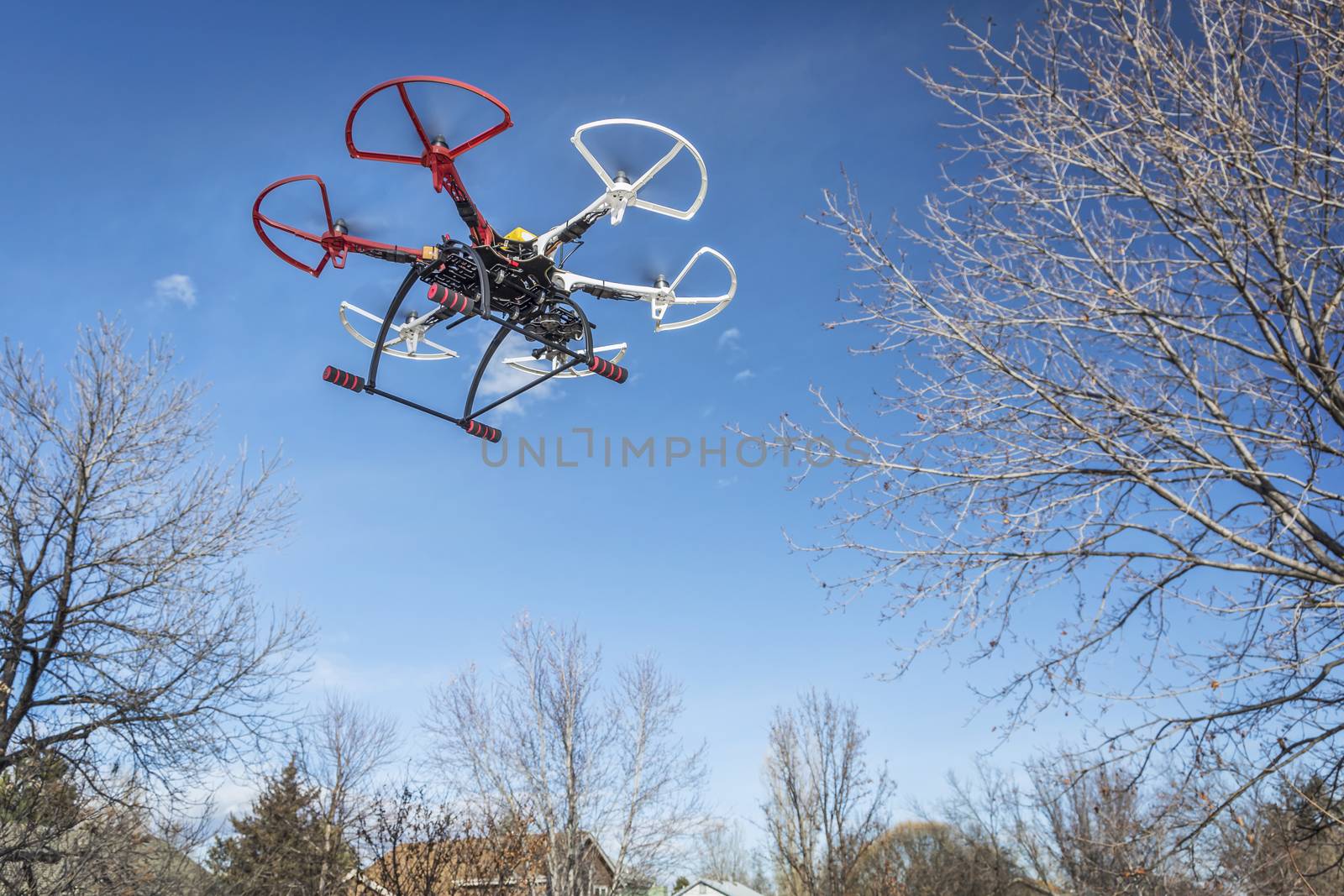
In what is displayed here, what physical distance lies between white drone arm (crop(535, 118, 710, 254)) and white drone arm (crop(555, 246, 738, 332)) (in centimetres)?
54

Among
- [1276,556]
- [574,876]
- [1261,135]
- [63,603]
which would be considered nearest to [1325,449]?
[1276,556]

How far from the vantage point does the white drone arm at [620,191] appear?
17.8 ft

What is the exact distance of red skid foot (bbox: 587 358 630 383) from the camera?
21.9 ft

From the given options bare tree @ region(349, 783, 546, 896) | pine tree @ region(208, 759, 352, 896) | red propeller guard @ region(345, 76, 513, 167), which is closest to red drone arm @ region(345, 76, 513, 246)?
red propeller guard @ region(345, 76, 513, 167)

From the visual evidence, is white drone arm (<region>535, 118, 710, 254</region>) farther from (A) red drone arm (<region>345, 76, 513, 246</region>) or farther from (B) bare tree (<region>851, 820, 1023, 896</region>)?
(B) bare tree (<region>851, 820, 1023, 896</region>)

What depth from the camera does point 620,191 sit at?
577 centimetres

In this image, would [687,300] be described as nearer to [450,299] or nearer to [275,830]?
[450,299]

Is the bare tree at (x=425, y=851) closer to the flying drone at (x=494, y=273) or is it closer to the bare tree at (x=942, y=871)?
the flying drone at (x=494, y=273)

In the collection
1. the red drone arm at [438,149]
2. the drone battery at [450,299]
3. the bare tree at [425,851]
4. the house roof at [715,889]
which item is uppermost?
the red drone arm at [438,149]

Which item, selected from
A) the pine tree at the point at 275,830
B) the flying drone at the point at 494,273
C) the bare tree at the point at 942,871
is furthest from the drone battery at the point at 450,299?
the bare tree at the point at 942,871

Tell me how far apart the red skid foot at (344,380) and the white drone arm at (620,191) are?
161cm

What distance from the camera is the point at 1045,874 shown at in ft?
109

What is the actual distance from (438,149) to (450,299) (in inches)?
42.4

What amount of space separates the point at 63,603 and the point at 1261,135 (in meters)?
13.1
